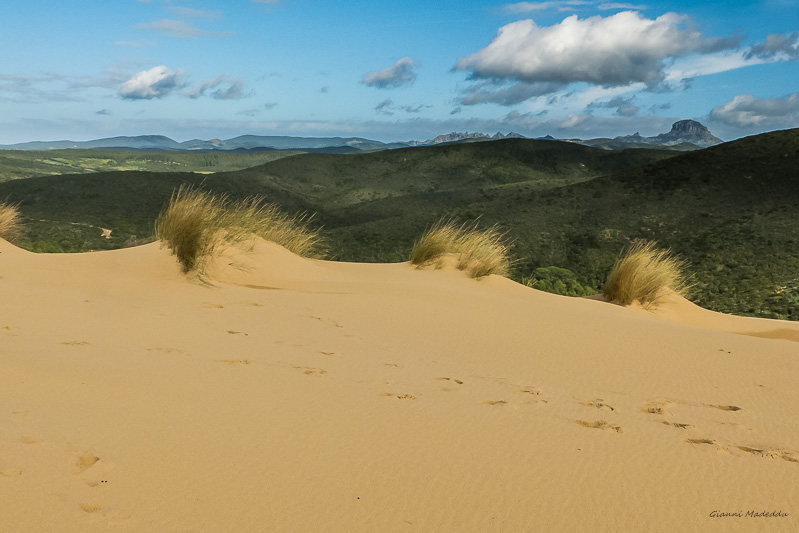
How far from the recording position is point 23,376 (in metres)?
3.36

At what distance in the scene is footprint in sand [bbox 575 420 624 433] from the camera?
3250mm

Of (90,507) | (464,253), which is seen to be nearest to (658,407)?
(90,507)

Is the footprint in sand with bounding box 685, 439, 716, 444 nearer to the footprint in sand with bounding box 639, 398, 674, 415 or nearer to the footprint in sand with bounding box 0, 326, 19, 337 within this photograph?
the footprint in sand with bounding box 639, 398, 674, 415

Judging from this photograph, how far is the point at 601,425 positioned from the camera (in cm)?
332

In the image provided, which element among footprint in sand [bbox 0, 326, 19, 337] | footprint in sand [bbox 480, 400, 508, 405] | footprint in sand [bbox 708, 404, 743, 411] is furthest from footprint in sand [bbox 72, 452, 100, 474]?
footprint in sand [bbox 708, 404, 743, 411]

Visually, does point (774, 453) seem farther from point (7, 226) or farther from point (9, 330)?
point (7, 226)

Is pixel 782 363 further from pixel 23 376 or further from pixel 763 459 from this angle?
pixel 23 376

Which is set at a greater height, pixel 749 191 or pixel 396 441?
pixel 749 191

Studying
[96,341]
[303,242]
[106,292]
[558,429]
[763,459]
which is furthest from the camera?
[303,242]

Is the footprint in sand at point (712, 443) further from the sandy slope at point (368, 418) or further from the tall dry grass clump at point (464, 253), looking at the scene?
the tall dry grass clump at point (464, 253)

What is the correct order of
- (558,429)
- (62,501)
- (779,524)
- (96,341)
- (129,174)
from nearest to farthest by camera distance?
(62,501), (779,524), (558,429), (96,341), (129,174)

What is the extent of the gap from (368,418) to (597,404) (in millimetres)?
1502

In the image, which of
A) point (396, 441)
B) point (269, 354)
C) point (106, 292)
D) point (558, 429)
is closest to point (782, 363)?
point (558, 429)

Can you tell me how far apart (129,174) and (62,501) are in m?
43.3
